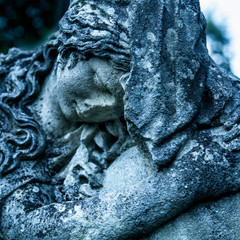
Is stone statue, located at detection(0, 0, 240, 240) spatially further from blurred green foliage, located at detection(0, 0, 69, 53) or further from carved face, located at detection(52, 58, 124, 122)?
blurred green foliage, located at detection(0, 0, 69, 53)

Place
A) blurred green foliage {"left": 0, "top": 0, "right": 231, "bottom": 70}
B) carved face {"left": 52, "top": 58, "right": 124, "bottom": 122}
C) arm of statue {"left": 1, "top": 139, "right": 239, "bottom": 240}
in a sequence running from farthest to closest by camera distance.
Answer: blurred green foliage {"left": 0, "top": 0, "right": 231, "bottom": 70} → carved face {"left": 52, "top": 58, "right": 124, "bottom": 122} → arm of statue {"left": 1, "top": 139, "right": 239, "bottom": 240}

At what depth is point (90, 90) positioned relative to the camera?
2.21 m

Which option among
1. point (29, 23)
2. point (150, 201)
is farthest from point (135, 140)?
point (29, 23)

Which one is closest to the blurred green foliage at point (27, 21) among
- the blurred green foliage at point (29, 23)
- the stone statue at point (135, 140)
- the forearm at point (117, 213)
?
the blurred green foliage at point (29, 23)

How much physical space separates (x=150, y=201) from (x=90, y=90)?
2.20 feet

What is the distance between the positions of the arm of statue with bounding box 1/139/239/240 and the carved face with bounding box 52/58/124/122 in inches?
18.8

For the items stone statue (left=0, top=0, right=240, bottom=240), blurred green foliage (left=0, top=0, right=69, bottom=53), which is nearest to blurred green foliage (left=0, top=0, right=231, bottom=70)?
blurred green foliage (left=0, top=0, right=69, bottom=53)

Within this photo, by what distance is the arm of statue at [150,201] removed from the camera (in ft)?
6.02

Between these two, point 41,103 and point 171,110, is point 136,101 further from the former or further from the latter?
point 41,103

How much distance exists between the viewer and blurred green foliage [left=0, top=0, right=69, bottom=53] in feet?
15.8

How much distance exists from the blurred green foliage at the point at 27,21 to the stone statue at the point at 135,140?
257 centimetres

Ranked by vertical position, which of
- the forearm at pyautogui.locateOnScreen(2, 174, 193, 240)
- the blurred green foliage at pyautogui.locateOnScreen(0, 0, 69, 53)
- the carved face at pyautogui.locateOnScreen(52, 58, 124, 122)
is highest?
the blurred green foliage at pyautogui.locateOnScreen(0, 0, 69, 53)

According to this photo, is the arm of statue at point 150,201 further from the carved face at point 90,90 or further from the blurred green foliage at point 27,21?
the blurred green foliage at point 27,21

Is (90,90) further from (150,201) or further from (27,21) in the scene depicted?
(27,21)
